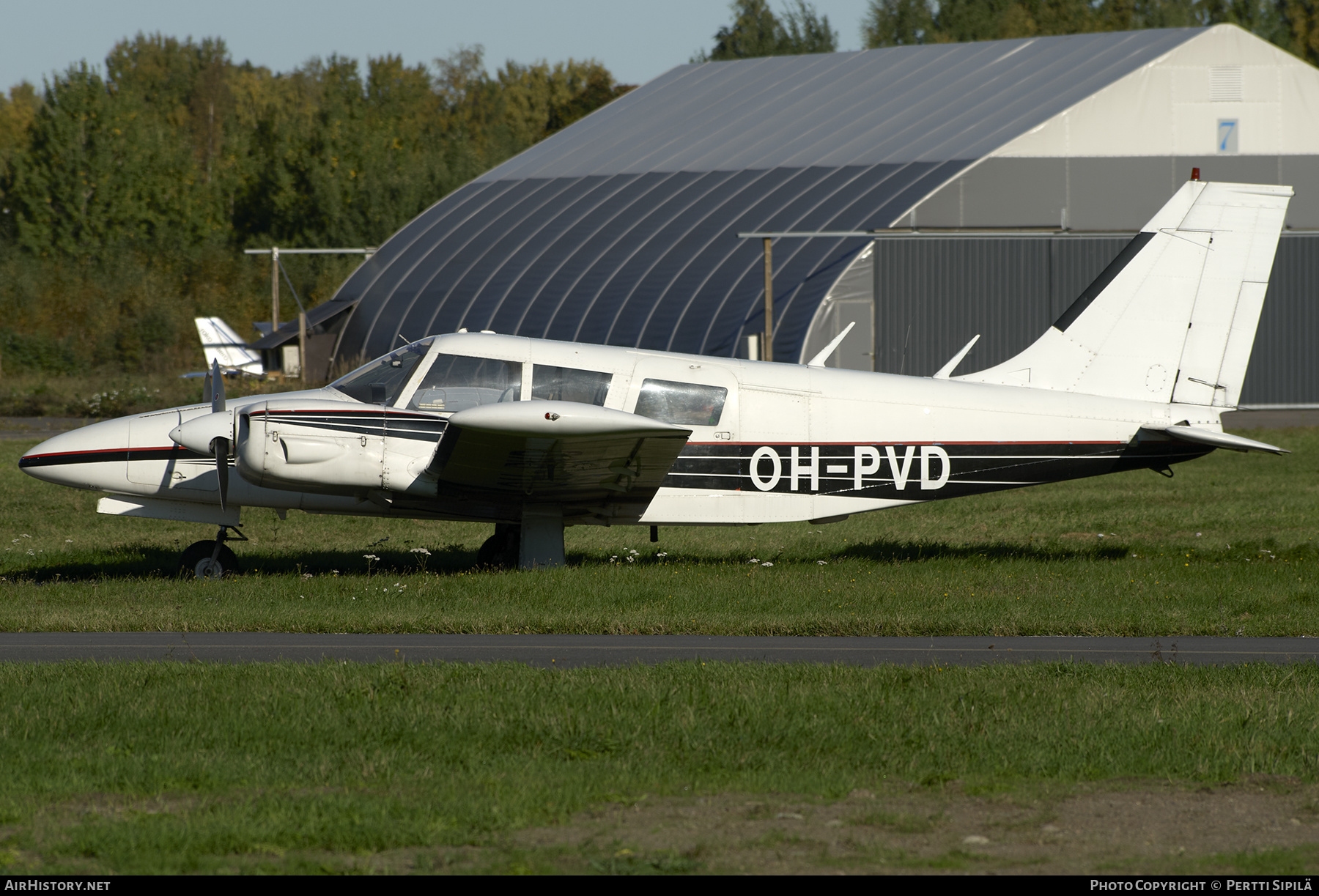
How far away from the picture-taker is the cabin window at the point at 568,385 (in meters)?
13.2

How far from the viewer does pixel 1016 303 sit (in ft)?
108

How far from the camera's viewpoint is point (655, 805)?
6.32 m

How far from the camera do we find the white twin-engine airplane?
43.1 ft

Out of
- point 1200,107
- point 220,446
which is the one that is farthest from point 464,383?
point 1200,107

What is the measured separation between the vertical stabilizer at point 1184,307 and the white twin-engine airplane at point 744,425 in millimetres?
21

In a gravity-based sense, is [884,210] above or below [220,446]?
above

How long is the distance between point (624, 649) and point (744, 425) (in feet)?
13.1

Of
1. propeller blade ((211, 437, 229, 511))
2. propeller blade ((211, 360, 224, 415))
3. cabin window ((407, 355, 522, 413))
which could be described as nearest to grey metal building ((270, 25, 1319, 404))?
cabin window ((407, 355, 522, 413))

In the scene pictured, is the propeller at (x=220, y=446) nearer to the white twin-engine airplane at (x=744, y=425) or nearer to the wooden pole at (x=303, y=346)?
the white twin-engine airplane at (x=744, y=425)

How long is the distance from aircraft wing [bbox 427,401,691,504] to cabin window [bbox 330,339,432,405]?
86cm

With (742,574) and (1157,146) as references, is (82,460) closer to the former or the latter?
(742,574)

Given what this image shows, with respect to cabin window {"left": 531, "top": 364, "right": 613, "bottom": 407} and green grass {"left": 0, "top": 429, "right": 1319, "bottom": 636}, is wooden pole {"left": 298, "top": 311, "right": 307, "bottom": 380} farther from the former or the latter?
cabin window {"left": 531, "top": 364, "right": 613, "bottom": 407}

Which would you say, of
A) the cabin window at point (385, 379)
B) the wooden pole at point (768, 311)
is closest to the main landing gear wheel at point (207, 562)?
the cabin window at point (385, 379)

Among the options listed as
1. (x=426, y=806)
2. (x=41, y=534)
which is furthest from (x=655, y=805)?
(x=41, y=534)
